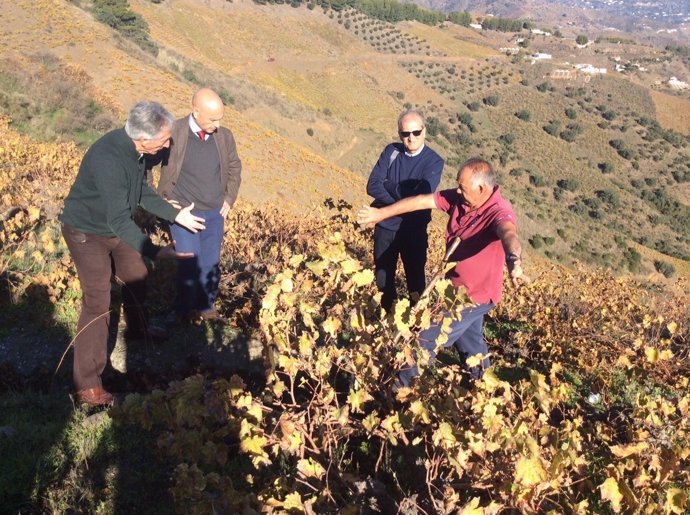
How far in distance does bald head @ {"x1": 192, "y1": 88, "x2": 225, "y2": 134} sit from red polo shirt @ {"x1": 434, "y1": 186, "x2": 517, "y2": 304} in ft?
5.59

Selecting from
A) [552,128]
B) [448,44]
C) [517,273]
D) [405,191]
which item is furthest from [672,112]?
[517,273]

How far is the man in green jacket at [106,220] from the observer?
9.13 ft

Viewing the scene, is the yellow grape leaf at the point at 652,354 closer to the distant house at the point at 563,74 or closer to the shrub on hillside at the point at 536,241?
the shrub on hillside at the point at 536,241

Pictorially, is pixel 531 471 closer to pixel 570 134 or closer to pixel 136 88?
pixel 136 88

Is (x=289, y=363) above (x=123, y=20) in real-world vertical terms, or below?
above

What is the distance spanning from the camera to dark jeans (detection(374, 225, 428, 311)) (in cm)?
383

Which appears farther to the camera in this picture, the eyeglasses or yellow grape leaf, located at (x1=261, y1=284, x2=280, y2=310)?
the eyeglasses

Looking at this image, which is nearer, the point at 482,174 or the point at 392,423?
the point at 392,423

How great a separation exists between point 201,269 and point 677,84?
101 meters

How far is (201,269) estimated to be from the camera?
4137mm

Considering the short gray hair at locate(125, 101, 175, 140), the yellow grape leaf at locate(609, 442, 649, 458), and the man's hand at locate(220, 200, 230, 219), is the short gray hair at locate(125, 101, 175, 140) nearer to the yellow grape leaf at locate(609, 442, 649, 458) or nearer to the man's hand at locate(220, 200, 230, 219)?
the man's hand at locate(220, 200, 230, 219)

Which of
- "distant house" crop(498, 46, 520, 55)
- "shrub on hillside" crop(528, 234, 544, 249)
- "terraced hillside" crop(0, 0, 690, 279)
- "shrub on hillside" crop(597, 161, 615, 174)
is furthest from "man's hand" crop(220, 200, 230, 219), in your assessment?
"distant house" crop(498, 46, 520, 55)

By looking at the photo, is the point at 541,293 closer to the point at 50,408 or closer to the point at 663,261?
the point at 50,408

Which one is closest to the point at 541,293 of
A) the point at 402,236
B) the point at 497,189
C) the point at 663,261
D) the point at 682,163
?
the point at 402,236
